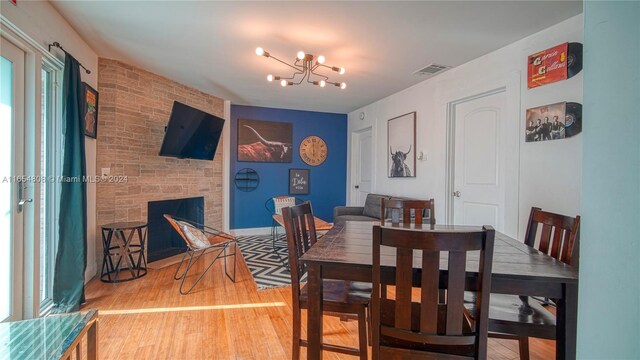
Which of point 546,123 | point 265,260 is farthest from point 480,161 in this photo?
point 265,260

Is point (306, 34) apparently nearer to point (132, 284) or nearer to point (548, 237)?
point (548, 237)

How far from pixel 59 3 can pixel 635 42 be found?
3259mm

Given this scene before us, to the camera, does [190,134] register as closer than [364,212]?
Yes

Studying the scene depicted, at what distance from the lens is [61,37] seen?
2404 millimetres

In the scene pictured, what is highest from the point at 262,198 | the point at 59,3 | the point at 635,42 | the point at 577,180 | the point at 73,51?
the point at 59,3

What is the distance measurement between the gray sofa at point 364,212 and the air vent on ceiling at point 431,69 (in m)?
1.91

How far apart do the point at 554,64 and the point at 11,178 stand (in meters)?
4.15

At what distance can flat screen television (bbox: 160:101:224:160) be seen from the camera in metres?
3.53

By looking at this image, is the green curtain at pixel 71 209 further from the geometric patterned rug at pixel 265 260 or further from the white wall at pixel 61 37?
the geometric patterned rug at pixel 265 260

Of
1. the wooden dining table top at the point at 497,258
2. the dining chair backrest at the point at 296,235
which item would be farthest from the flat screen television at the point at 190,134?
the wooden dining table top at the point at 497,258

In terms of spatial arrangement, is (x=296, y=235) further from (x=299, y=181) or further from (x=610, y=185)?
(x=299, y=181)

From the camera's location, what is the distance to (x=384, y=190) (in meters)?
5.00

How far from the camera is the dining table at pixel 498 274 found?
1154 mm

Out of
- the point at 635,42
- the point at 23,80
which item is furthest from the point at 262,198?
the point at 635,42
